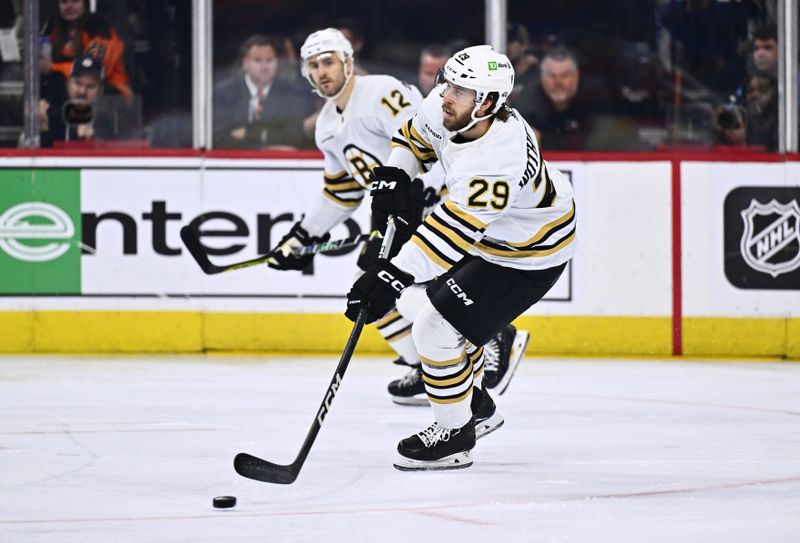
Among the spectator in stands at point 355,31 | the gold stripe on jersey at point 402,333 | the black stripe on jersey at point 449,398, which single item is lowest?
the black stripe on jersey at point 449,398

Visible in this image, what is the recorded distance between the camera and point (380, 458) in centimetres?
373

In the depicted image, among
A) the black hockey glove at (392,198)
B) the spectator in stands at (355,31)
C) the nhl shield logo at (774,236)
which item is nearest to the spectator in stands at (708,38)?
the nhl shield logo at (774,236)

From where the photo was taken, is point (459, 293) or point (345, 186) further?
point (345, 186)

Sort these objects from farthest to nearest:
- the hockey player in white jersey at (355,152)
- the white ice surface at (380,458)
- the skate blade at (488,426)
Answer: the hockey player in white jersey at (355,152) < the skate blade at (488,426) < the white ice surface at (380,458)

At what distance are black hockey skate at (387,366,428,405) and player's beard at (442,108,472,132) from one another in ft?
4.76

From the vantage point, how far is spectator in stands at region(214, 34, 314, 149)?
6254 millimetres

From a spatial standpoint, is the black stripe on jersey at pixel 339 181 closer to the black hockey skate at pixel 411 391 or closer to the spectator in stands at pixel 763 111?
the black hockey skate at pixel 411 391

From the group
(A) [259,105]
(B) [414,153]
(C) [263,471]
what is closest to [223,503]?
(C) [263,471]

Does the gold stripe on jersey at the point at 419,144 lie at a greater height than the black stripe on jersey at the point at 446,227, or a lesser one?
greater

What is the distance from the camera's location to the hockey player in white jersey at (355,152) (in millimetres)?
4637

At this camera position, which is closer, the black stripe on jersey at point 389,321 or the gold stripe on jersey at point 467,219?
the gold stripe on jersey at point 467,219

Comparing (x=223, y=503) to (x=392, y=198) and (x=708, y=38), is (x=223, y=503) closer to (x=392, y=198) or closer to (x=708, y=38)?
(x=392, y=198)

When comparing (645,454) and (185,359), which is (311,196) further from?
(645,454)

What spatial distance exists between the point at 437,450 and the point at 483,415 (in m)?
0.37
